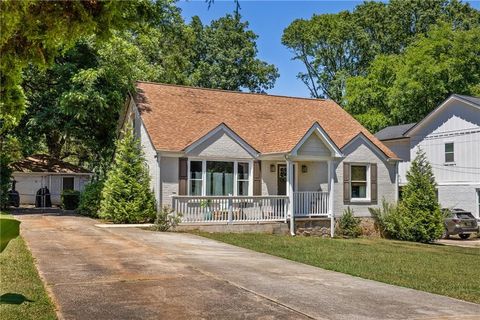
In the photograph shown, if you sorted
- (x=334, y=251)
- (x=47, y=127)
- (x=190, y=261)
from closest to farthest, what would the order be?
1. (x=190, y=261)
2. (x=334, y=251)
3. (x=47, y=127)

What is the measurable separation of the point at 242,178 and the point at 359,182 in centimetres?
584

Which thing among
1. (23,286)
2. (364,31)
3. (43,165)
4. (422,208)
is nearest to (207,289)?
(23,286)

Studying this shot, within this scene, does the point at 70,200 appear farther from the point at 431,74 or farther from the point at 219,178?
the point at 431,74

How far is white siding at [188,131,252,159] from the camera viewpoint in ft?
66.0

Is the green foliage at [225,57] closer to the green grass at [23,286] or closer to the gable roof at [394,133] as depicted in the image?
the gable roof at [394,133]

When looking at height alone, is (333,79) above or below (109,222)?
above

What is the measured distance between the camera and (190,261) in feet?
36.5

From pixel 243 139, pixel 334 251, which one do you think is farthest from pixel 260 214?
pixel 334 251

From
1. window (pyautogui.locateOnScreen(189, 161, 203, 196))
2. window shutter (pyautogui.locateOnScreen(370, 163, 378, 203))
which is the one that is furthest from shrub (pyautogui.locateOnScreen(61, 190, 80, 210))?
window shutter (pyautogui.locateOnScreen(370, 163, 378, 203))

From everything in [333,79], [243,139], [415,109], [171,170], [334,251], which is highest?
[333,79]

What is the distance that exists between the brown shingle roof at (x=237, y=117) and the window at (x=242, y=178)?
1002 mm

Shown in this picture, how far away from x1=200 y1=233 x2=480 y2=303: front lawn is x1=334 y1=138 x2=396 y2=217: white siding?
519 cm

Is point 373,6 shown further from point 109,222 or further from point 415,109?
point 109,222

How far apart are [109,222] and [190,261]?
9.51m
